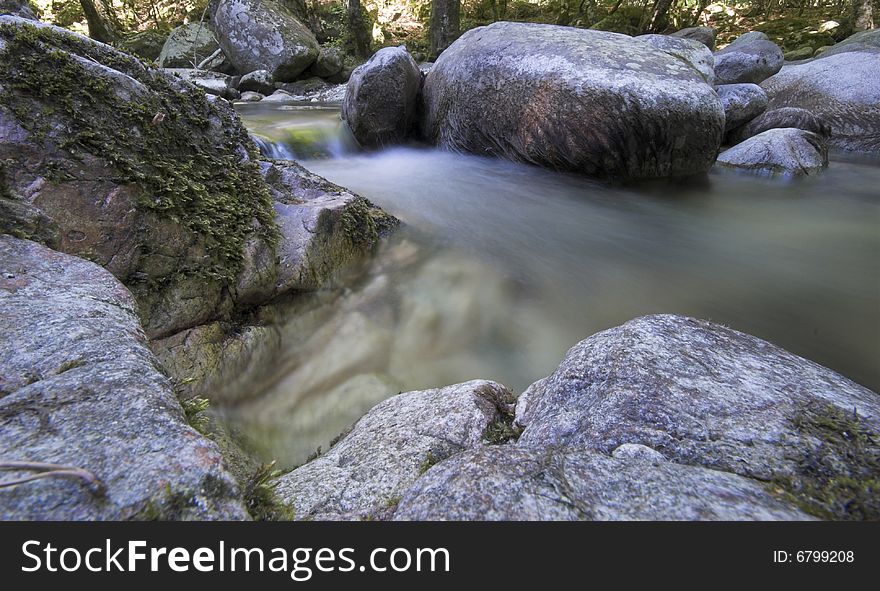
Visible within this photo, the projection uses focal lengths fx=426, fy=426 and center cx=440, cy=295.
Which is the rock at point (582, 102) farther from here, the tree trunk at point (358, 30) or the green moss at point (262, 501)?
the tree trunk at point (358, 30)

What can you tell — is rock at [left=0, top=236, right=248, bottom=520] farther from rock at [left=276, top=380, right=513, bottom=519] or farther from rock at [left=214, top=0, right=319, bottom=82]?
rock at [left=214, top=0, right=319, bottom=82]

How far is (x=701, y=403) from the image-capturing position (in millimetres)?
1395

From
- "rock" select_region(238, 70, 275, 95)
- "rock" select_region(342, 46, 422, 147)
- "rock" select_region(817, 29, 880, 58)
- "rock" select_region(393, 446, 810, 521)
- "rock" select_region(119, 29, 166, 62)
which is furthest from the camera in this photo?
"rock" select_region(119, 29, 166, 62)

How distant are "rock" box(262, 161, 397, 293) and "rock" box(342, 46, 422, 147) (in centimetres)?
359

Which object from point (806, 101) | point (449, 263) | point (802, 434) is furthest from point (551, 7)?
point (802, 434)

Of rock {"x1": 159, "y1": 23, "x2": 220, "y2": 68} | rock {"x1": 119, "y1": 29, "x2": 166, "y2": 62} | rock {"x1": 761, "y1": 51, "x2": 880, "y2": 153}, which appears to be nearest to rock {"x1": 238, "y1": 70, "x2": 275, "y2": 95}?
rock {"x1": 159, "y1": 23, "x2": 220, "y2": 68}

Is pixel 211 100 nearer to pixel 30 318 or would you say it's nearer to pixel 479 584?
pixel 30 318

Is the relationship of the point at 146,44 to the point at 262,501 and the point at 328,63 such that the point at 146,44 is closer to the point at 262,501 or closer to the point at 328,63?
the point at 328,63

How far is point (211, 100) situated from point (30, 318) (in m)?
2.35

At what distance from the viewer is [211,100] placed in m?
3.05

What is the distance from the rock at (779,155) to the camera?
6.97 m

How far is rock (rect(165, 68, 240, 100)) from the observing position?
11.9 m

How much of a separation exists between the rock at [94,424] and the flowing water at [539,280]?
120 centimetres

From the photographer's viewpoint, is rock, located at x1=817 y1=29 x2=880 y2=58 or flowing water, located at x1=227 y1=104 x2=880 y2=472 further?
rock, located at x1=817 y1=29 x2=880 y2=58
